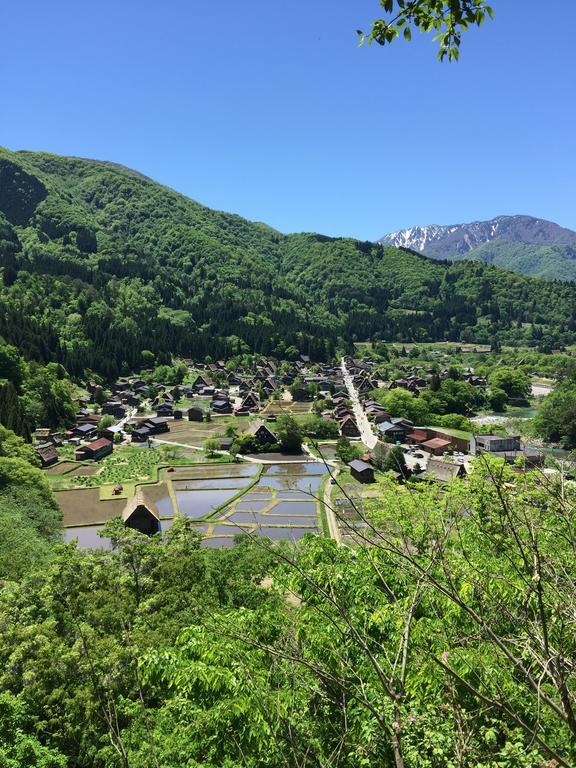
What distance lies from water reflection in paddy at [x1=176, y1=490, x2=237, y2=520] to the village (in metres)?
0.09

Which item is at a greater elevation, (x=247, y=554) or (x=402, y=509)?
(x=402, y=509)

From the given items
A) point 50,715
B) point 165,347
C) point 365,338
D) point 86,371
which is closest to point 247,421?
point 86,371

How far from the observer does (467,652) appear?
5.37m

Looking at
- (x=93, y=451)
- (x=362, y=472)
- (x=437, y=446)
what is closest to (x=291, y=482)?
(x=362, y=472)

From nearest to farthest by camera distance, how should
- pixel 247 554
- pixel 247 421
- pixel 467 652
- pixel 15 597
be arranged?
pixel 467 652, pixel 15 597, pixel 247 554, pixel 247 421

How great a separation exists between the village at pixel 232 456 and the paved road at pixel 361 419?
0.39 m

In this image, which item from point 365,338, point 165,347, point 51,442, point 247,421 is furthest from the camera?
point 365,338

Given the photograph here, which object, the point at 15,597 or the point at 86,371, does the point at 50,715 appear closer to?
the point at 15,597

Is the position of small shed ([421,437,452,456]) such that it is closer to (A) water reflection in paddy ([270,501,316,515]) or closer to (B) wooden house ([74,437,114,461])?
(A) water reflection in paddy ([270,501,316,515])

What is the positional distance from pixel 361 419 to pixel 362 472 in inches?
1095

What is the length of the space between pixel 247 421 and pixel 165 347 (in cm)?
4963

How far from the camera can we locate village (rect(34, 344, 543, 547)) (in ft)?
110

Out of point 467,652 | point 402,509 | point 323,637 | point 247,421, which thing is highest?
point 467,652

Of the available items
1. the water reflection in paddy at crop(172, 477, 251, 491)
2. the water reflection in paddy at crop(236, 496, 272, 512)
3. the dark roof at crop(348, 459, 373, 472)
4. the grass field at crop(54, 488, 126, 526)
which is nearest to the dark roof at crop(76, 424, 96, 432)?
the grass field at crop(54, 488, 126, 526)
